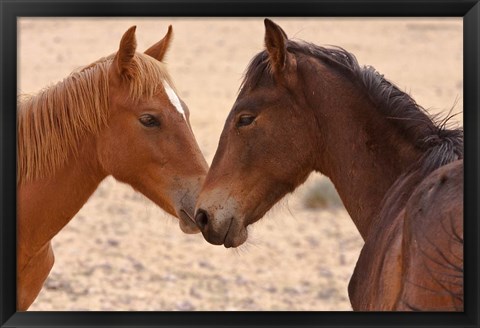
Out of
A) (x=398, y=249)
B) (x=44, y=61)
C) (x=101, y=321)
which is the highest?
(x=398, y=249)

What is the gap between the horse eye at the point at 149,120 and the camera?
418 centimetres

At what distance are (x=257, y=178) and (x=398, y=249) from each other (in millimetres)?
873

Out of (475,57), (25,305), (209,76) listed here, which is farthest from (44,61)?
(475,57)

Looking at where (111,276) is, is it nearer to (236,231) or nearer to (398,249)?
(236,231)

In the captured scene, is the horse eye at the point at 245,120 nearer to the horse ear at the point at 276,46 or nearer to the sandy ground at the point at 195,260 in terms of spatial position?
the horse ear at the point at 276,46

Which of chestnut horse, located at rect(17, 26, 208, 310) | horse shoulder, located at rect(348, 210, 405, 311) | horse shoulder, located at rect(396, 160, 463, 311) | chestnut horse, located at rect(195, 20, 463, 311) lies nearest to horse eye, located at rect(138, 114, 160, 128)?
chestnut horse, located at rect(17, 26, 208, 310)

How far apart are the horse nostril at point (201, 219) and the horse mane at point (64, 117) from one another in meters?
0.70

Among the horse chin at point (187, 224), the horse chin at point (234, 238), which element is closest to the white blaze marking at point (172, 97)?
the horse chin at point (187, 224)

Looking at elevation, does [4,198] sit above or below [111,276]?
above

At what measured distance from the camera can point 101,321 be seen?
318cm

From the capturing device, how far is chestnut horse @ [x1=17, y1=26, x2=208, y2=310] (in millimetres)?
4160

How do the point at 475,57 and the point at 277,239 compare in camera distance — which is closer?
the point at 475,57

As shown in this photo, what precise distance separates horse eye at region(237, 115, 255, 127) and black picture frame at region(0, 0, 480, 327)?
679 millimetres

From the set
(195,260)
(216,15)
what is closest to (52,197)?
(216,15)
